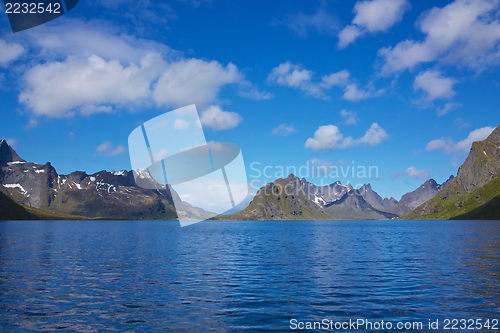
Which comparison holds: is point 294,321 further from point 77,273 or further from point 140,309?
point 77,273

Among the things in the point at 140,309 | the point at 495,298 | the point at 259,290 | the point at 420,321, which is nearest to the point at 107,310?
the point at 140,309

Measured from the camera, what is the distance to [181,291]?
3111cm

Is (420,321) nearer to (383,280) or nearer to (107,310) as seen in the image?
(383,280)

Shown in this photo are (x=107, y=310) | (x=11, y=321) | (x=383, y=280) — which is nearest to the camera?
(x=11, y=321)

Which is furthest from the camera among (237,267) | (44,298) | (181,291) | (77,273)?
(237,267)

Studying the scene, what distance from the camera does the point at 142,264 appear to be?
47.9 meters

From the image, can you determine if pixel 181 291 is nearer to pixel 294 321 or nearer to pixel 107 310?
pixel 107 310

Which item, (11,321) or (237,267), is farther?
(237,267)

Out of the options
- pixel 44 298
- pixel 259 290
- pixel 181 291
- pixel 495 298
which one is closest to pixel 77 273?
pixel 44 298

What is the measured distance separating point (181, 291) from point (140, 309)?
21.0 ft

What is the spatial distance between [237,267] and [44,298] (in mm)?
25202

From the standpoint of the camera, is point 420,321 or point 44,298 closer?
point 420,321

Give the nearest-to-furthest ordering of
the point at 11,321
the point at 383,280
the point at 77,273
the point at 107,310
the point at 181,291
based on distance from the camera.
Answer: the point at 11,321 < the point at 107,310 < the point at 181,291 < the point at 383,280 < the point at 77,273

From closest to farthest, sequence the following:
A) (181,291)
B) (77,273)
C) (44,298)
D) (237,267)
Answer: (44,298), (181,291), (77,273), (237,267)
